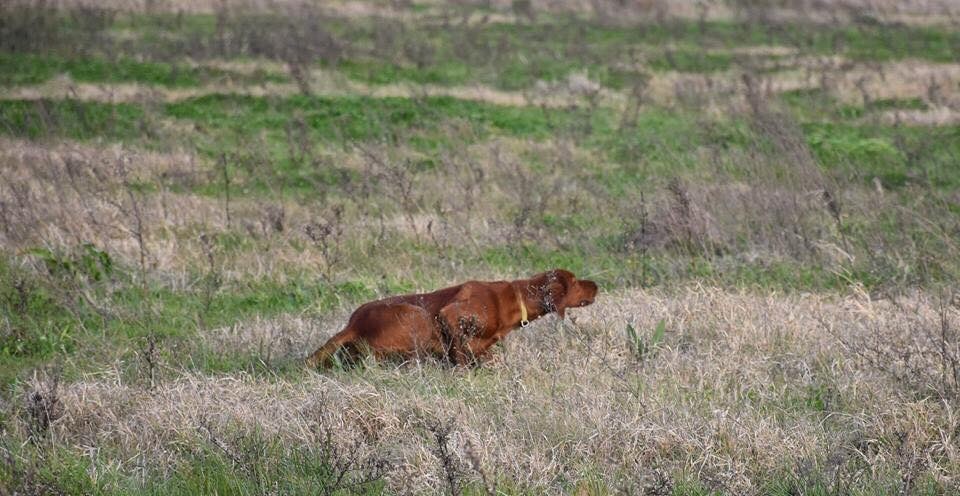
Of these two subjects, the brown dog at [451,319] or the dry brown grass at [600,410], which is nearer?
the dry brown grass at [600,410]

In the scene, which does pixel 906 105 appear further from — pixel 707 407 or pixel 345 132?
pixel 707 407

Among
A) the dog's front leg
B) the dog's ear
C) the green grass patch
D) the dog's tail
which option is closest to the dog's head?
the dog's ear

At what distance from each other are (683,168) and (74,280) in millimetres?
6270

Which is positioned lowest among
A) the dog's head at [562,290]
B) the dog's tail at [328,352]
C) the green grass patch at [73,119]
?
the green grass patch at [73,119]

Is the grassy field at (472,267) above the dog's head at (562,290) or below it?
below

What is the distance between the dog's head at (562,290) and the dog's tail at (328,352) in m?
1.14

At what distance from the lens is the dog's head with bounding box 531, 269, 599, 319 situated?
6652 mm

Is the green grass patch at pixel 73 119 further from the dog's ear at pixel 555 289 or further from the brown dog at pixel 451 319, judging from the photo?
the dog's ear at pixel 555 289

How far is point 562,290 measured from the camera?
6.72 meters

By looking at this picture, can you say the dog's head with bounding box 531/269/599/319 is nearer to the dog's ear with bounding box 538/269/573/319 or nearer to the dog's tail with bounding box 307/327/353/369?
the dog's ear with bounding box 538/269/573/319

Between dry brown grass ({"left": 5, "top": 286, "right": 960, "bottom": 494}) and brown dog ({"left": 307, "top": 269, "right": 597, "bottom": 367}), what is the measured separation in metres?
0.16

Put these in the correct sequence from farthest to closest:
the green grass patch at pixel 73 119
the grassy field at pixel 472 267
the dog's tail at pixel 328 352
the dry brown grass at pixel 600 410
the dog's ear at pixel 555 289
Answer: the green grass patch at pixel 73 119 < the dog's ear at pixel 555 289 < the dog's tail at pixel 328 352 < the grassy field at pixel 472 267 < the dry brown grass at pixel 600 410

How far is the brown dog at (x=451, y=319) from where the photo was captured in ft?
21.0

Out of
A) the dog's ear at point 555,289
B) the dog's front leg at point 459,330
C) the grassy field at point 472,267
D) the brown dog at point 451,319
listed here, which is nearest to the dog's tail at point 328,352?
the brown dog at point 451,319
